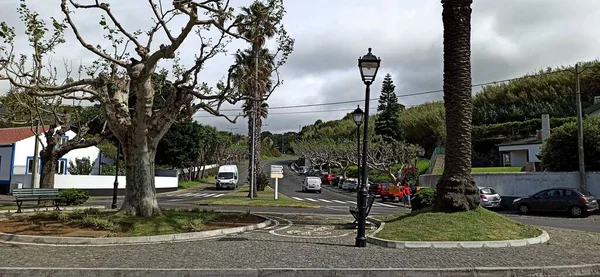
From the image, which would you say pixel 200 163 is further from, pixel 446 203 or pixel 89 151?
pixel 446 203

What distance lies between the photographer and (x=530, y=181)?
96.0 feet

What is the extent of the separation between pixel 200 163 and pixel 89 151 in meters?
22.6

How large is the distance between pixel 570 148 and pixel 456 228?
68.9 ft

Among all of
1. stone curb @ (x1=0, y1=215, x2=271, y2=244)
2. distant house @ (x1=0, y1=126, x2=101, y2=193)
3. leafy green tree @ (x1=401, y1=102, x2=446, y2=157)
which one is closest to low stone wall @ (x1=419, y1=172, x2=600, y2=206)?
stone curb @ (x1=0, y1=215, x2=271, y2=244)

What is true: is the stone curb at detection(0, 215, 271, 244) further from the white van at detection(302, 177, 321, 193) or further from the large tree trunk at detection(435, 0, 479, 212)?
the white van at detection(302, 177, 321, 193)

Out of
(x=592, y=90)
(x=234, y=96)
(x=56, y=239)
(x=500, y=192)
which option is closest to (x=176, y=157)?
(x=500, y=192)

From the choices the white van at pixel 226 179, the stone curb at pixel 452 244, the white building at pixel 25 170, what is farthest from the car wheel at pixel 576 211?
the white van at pixel 226 179

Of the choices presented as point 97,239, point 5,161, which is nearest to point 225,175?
point 5,161

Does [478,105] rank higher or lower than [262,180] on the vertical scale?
higher

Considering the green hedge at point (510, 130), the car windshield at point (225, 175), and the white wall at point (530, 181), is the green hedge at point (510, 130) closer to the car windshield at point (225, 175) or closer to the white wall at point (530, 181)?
the white wall at point (530, 181)

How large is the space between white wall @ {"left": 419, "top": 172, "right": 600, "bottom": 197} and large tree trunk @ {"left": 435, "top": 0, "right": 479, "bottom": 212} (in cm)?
1657

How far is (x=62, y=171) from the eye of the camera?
136ft

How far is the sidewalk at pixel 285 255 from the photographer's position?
29.4 ft

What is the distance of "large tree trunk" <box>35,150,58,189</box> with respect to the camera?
24234 mm
